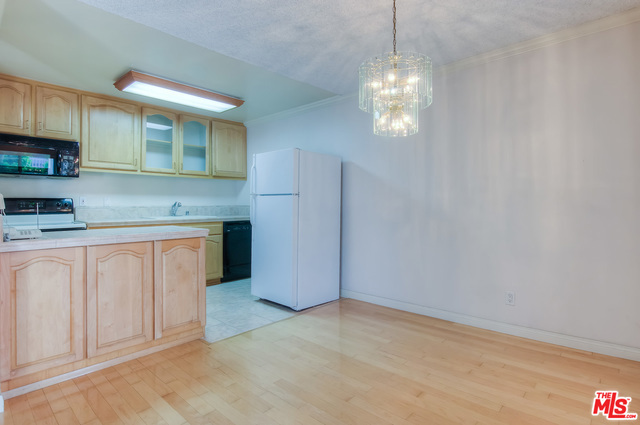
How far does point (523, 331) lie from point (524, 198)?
1089 mm

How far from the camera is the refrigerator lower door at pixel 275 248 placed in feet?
11.5

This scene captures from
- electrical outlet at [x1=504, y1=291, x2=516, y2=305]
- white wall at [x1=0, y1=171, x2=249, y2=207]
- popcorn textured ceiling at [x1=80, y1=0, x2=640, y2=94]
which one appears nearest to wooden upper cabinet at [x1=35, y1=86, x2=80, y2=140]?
white wall at [x1=0, y1=171, x2=249, y2=207]

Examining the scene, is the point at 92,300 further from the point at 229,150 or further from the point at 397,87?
the point at 229,150

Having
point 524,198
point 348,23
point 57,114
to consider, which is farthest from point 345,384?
point 57,114

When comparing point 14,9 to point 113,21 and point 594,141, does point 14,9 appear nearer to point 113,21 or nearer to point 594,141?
point 113,21

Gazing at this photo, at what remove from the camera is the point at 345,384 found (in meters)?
2.08

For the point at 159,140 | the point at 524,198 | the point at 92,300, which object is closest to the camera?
the point at 92,300

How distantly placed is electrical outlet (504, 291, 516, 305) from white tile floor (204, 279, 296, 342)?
1.95 meters

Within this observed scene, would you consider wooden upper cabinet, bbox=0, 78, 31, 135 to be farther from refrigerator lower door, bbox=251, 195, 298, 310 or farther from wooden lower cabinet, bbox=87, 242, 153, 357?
refrigerator lower door, bbox=251, 195, 298, 310

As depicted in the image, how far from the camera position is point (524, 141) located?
9.04 ft

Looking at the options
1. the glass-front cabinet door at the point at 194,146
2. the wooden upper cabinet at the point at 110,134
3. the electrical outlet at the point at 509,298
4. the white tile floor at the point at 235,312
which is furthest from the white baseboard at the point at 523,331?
the wooden upper cabinet at the point at 110,134

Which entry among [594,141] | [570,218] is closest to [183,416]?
[570,218]

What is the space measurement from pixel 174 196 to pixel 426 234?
353 cm

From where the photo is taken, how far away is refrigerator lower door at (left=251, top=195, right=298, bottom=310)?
138 inches
